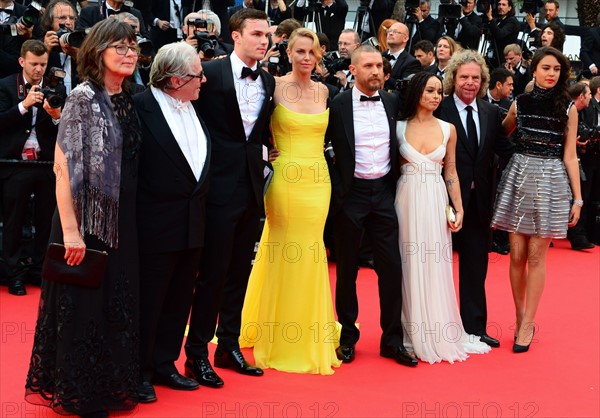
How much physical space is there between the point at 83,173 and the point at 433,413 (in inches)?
74.4

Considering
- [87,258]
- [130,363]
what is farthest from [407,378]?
[87,258]

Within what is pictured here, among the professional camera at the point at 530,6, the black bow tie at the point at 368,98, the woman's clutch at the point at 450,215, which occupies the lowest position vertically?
the woman's clutch at the point at 450,215

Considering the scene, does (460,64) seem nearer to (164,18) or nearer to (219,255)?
(219,255)

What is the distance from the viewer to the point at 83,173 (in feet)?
12.3

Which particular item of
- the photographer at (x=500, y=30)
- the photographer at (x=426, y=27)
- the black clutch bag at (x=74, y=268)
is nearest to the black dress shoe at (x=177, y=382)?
the black clutch bag at (x=74, y=268)

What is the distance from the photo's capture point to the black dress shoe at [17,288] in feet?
20.3

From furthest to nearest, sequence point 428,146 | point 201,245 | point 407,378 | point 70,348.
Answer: point 428,146, point 407,378, point 201,245, point 70,348

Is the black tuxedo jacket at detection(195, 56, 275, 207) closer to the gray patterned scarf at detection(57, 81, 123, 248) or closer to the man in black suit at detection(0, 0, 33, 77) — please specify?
the gray patterned scarf at detection(57, 81, 123, 248)

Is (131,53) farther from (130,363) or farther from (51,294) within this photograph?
(130,363)

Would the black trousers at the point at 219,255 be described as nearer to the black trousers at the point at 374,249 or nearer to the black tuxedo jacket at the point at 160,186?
the black tuxedo jacket at the point at 160,186

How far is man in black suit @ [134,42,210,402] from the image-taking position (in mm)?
4039

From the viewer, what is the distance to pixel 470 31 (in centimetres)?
1058

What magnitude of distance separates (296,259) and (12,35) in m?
3.51

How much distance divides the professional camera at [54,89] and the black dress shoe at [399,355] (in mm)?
2504
